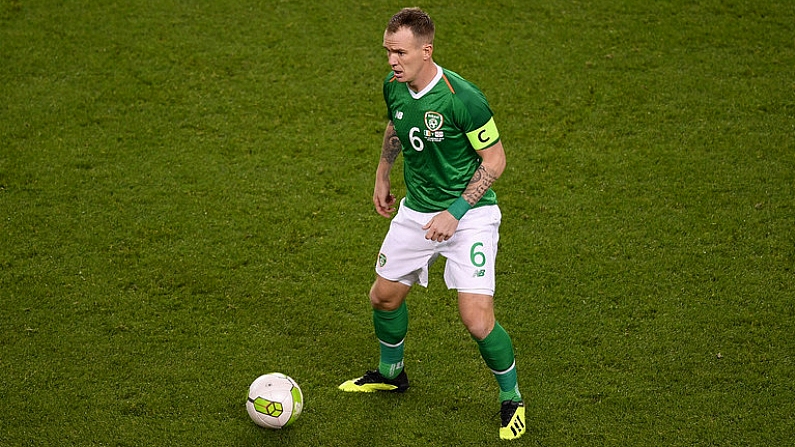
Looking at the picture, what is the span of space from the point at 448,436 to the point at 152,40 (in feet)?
15.5

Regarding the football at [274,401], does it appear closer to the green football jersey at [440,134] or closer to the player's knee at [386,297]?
the player's knee at [386,297]

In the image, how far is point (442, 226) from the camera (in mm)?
4395

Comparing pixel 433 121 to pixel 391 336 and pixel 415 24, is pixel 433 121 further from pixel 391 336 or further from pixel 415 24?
pixel 391 336

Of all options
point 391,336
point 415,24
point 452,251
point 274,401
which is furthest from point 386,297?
point 415,24

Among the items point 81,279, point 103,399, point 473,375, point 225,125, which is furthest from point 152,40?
point 473,375

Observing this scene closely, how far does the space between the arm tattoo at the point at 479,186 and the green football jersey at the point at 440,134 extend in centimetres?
12

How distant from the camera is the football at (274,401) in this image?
4.68 m

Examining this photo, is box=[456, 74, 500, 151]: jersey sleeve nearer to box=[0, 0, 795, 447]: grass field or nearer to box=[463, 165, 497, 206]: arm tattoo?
box=[463, 165, 497, 206]: arm tattoo

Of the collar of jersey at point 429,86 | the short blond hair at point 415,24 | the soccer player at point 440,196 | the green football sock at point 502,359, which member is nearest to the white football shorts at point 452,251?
the soccer player at point 440,196

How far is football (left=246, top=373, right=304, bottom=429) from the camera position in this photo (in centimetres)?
468

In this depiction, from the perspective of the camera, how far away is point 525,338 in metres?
5.41

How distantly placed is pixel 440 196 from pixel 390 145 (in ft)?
1.42

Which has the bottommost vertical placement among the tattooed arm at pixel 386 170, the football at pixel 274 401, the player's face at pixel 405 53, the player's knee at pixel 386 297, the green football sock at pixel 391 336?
the football at pixel 274 401

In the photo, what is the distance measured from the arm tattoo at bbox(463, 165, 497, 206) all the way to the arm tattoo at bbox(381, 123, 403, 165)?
556 mm
